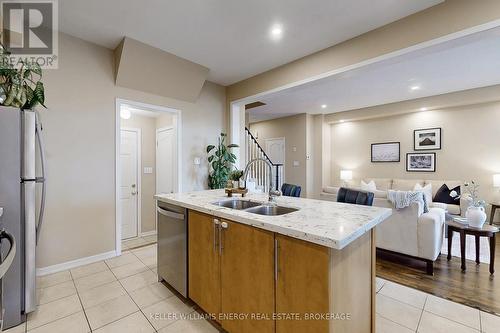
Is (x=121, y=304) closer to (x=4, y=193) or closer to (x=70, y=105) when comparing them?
(x=4, y=193)

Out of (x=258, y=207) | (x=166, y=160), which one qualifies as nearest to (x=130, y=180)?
(x=166, y=160)

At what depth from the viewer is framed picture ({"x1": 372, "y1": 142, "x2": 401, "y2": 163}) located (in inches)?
239

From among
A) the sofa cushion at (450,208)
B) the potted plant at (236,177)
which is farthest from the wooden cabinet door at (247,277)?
the sofa cushion at (450,208)

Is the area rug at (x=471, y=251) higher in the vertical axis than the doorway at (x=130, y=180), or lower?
lower

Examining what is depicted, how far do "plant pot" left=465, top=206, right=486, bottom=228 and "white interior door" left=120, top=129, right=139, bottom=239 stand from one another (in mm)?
5039

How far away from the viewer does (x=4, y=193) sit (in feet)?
5.65

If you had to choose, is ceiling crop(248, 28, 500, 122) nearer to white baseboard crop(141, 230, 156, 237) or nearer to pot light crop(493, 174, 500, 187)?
pot light crop(493, 174, 500, 187)

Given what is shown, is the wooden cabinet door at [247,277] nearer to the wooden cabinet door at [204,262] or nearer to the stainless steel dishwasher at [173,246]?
the wooden cabinet door at [204,262]

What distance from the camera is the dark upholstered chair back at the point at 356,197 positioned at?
2189 millimetres

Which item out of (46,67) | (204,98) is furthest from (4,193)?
(204,98)

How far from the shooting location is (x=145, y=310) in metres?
2.00

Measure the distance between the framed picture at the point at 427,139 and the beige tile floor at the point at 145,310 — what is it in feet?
15.1

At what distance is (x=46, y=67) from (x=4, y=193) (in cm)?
176

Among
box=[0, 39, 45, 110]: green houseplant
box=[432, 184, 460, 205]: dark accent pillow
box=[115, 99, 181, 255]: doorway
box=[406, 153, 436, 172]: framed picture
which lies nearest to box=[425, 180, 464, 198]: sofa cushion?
box=[432, 184, 460, 205]: dark accent pillow
